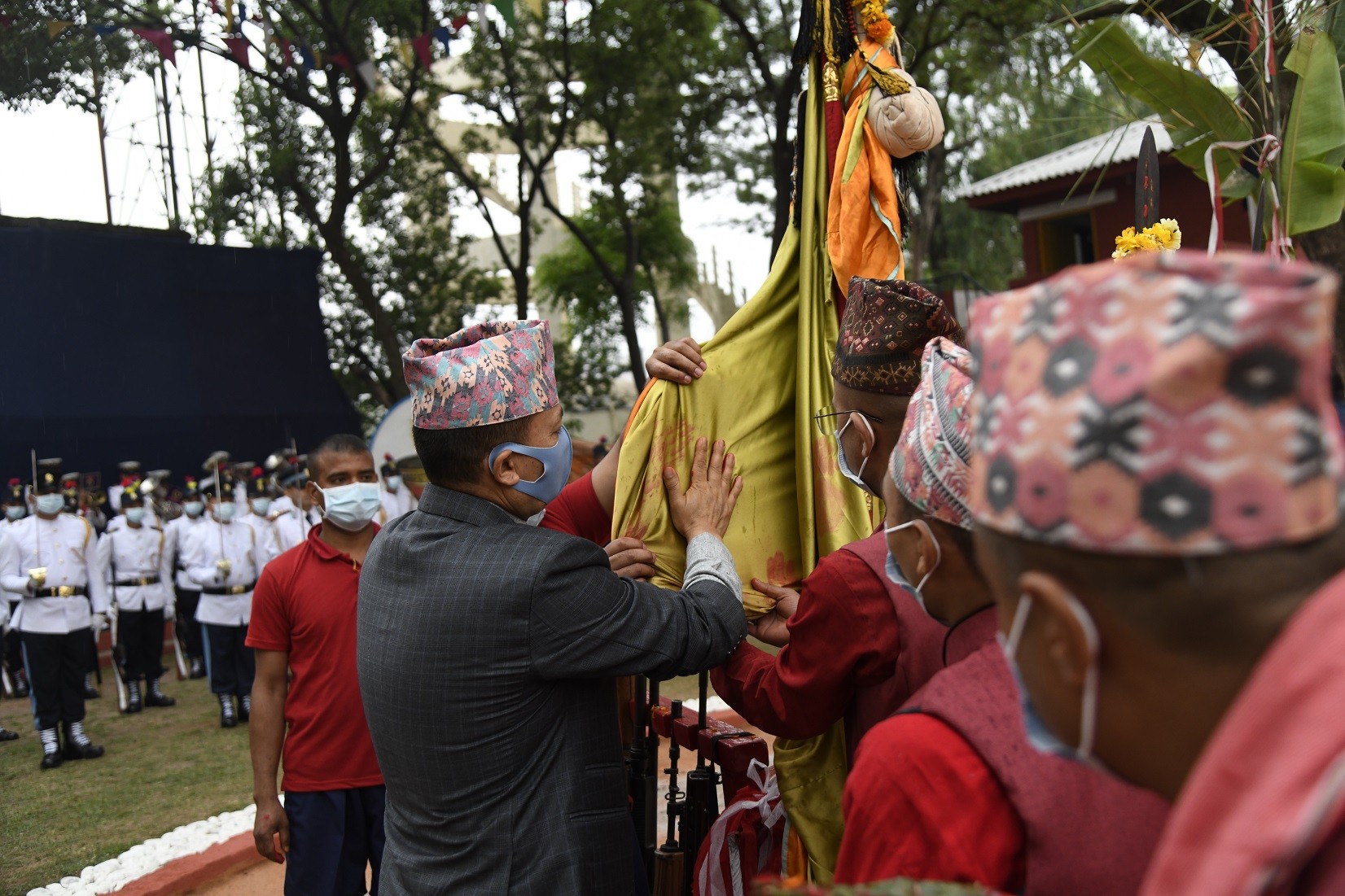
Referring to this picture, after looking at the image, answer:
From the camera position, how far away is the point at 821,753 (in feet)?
9.26

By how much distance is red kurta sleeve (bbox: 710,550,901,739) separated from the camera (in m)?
2.27

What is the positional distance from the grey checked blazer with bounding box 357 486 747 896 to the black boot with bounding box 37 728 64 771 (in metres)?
7.35

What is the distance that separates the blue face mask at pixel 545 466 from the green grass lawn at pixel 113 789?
4.80 m

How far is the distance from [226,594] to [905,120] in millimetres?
9356

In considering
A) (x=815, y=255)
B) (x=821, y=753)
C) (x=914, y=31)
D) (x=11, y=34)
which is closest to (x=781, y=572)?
(x=821, y=753)

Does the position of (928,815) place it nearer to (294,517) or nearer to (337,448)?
(337,448)

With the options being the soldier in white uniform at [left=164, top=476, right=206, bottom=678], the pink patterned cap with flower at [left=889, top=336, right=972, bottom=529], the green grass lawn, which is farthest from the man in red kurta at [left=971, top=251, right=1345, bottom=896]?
the soldier in white uniform at [left=164, top=476, right=206, bottom=678]

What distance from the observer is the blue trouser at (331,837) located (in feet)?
13.0

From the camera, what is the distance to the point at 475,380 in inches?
106

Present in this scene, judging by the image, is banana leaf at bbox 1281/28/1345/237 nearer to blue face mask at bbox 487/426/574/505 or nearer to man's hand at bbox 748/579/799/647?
man's hand at bbox 748/579/799/647

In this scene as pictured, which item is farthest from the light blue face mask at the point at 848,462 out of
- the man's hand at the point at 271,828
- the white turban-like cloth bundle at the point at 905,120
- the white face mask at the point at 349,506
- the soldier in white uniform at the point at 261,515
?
the soldier in white uniform at the point at 261,515

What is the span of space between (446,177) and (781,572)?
67.4 feet

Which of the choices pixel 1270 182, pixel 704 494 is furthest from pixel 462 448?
pixel 1270 182

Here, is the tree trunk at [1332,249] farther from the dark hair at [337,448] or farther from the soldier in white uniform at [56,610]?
the soldier in white uniform at [56,610]
